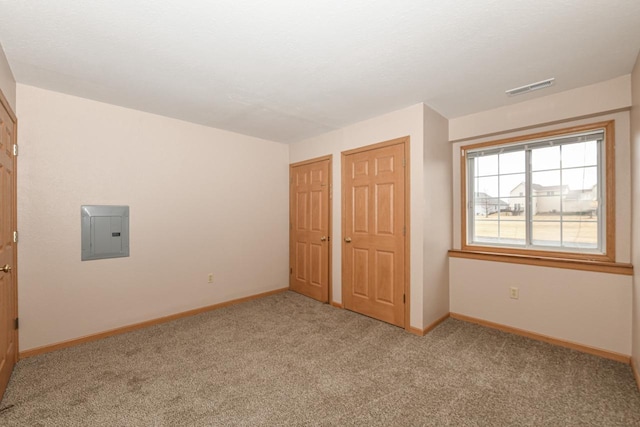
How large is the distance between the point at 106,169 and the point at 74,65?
1.07m

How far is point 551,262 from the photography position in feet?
9.19

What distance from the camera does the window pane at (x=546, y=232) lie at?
294 cm

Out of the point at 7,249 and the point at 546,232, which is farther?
the point at 546,232

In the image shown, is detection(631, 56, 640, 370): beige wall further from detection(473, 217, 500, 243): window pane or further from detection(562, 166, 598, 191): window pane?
detection(473, 217, 500, 243): window pane

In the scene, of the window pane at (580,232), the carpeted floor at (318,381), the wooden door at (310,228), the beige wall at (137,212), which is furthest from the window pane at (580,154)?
the beige wall at (137,212)

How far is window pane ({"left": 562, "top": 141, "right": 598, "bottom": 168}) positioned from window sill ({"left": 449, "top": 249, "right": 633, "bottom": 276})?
0.96m

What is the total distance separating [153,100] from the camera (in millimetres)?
2848

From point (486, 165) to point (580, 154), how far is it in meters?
0.84

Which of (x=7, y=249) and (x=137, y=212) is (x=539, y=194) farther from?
(x=7, y=249)

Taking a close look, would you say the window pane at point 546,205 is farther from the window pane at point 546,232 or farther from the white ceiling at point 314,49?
the white ceiling at point 314,49

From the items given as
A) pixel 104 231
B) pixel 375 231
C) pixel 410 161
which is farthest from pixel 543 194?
pixel 104 231

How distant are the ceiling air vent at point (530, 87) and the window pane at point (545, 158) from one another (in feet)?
2.54

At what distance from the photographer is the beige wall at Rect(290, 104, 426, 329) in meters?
3.00

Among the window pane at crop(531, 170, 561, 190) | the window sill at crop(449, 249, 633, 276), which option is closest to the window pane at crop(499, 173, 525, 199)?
the window pane at crop(531, 170, 561, 190)
